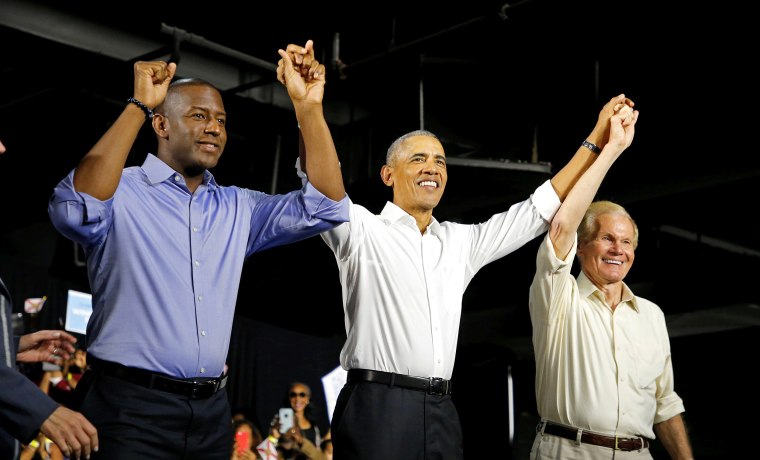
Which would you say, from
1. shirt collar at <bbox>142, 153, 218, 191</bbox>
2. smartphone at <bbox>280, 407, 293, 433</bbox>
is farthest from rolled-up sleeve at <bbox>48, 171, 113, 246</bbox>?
smartphone at <bbox>280, 407, 293, 433</bbox>

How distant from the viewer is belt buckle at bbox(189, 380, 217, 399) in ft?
5.75

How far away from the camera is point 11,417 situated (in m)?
1.51

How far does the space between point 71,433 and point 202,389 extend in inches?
13.0

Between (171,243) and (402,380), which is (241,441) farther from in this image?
(171,243)

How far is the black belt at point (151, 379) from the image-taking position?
1.72m

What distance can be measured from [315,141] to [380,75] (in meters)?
4.03

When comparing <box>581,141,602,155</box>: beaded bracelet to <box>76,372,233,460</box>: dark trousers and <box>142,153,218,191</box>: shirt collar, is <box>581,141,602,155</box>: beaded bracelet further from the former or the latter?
<box>76,372,233,460</box>: dark trousers

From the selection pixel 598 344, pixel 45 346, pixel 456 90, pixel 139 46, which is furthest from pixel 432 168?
pixel 456 90

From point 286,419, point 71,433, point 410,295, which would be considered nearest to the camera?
point 71,433

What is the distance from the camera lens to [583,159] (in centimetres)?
248

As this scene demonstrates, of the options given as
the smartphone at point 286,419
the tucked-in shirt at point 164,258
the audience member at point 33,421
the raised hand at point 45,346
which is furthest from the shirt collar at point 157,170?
the smartphone at point 286,419

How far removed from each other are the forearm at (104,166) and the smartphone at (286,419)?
453 cm

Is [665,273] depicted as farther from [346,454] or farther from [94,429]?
[94,429]

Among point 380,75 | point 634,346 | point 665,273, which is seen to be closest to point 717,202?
point 665,273
